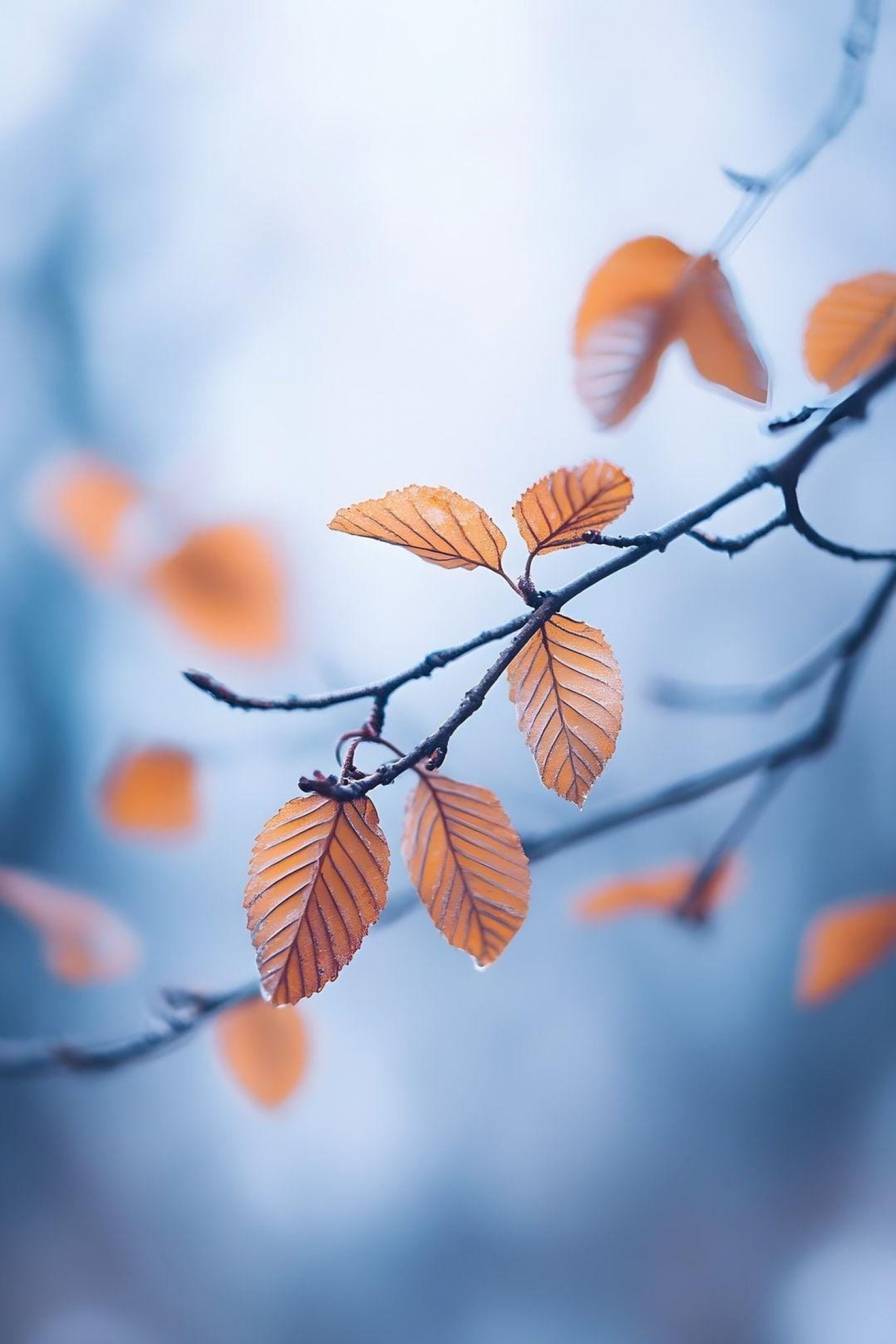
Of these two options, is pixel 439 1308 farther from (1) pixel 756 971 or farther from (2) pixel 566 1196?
(1) pixel 756 971

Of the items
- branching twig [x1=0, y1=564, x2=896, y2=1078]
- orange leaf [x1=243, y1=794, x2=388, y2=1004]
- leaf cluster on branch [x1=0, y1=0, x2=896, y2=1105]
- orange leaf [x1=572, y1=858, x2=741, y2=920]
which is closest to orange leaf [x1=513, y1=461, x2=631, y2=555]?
leaf cluster on branch [x1=0, y1=0, x2=896, y2=1105]

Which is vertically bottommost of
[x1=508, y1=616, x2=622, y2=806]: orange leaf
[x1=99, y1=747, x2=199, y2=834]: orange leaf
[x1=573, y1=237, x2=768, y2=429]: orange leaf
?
[x1=508, y1=616, x2=622, y2=806]: orange leaf

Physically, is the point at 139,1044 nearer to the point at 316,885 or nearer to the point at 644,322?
the point at 316,885

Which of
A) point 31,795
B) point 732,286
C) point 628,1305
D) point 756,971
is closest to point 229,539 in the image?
point 732,286

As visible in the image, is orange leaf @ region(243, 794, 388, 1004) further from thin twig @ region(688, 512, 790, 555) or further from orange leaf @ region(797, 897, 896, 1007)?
orange leaf @ region(797, 897, 896, 1007)

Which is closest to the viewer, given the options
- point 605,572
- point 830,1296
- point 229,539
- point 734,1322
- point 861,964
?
point 605,572

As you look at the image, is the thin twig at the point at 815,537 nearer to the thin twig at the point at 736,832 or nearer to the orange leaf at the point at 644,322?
the orange leaf at the point at 644,322
